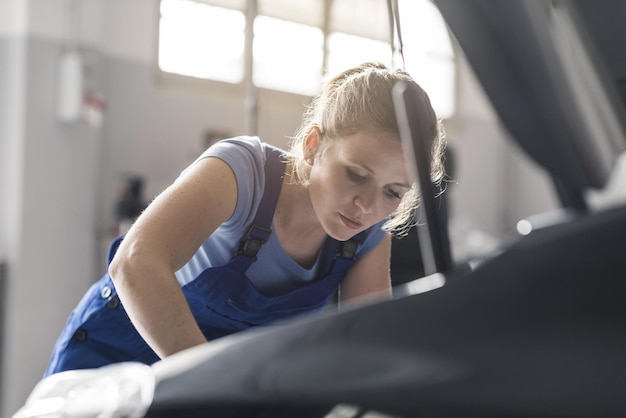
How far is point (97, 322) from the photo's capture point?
926 mm

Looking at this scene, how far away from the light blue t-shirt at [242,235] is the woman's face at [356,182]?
7cm

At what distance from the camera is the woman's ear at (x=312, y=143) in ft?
2.79

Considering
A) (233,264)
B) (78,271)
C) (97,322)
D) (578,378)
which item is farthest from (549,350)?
(78,271)

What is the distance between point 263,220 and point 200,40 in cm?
282

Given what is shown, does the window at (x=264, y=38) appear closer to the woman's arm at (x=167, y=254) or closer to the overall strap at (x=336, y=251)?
the overall strap at (x=336, y=251)

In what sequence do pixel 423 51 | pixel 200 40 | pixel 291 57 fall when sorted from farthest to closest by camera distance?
pixel 291 57
pixel 200 40
pixel 423 51

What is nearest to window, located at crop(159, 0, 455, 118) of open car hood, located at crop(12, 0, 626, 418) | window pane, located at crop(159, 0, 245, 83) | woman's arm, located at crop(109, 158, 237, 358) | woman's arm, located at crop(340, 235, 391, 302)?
window pane, located at crop(159, 0, 245, 83)

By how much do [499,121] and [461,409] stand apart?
17cm

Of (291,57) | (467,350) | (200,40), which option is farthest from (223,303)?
(291,57)

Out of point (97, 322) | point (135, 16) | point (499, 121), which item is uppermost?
point (135, 16)

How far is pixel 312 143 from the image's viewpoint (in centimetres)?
86

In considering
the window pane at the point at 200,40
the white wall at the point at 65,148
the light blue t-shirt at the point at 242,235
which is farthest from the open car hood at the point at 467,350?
the window pane at the point at 200,40

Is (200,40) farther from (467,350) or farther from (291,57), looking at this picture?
(467,350)

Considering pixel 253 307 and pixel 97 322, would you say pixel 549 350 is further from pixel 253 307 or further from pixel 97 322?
pixel 97 322
